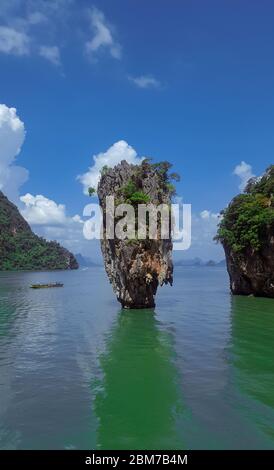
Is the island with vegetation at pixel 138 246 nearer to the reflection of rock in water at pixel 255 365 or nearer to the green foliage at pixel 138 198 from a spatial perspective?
the green foliage at pixel 138 198

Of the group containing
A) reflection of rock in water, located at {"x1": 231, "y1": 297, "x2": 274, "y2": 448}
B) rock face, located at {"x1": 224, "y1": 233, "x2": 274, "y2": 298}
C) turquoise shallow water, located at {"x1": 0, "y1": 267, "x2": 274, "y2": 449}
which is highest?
rock face, located at {"x1": 224, "y1": 233, "x2": 274, "y2": 298}

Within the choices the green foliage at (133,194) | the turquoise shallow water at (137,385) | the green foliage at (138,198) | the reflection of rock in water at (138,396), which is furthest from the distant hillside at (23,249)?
the reflection of rock in water at (138,396)

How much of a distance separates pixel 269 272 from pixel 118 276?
17075 mm

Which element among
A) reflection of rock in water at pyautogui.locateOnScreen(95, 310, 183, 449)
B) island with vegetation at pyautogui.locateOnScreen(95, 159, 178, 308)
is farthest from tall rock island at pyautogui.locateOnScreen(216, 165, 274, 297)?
reflection of rock in water at pyautogui.locateOnScreen(95, 310, 183, 449)

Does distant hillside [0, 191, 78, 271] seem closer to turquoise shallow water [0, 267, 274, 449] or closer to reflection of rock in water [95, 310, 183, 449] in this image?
turquoise shallow water [0, 267, 274, 449]

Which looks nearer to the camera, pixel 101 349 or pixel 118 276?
pixel 101 349

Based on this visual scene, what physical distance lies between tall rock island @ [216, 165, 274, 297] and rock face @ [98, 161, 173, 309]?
1222 cm

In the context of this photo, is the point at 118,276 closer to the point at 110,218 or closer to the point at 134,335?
the point at 110,218

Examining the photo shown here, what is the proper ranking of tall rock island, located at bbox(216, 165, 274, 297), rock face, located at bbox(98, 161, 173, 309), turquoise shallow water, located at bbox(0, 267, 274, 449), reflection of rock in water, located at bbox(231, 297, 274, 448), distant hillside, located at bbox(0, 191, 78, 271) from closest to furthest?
turquoise shallow water, located at bbox(0, 267, 274, 449), reflection of rock in water, located at bbox(231, 297, 274, 448), rock face, located at bbox(98, 161, 173, 309), tall rock island, located at bbox(216, 165, 274, 297), distant hillside, located at bbox(0, 191, 78, 271)

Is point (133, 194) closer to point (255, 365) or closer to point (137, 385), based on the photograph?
point (255, 365)

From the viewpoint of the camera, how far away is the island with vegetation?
2991 cm

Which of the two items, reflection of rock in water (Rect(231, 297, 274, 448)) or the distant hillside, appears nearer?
reflection of rock in water (Rect(231, 297, 274, 448))

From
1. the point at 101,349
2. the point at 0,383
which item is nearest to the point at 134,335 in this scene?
the point at 101,349
